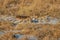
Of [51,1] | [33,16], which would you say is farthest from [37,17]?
[51,1]

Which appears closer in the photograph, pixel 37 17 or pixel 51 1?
pixel 37 17

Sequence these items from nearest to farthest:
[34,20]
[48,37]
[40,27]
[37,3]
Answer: [48,37]
[40,27]
[34,20]
[37,3]

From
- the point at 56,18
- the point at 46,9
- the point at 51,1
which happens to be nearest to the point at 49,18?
the point at 56,18

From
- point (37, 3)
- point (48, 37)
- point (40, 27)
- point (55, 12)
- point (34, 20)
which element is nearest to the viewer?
point (48, 37)

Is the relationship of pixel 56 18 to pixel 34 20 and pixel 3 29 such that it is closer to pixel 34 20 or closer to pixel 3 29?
pixel 34 20

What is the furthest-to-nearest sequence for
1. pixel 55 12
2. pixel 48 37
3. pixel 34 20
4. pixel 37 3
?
pixel 37 3
pixel 55 12
pixel 34 20
pixel 48 37

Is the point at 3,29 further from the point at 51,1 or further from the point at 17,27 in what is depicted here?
the point at 51,1
